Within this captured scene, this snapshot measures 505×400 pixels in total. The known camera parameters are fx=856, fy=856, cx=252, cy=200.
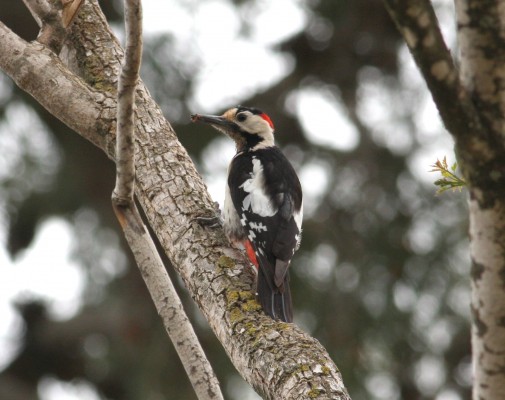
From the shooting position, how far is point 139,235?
2.95m

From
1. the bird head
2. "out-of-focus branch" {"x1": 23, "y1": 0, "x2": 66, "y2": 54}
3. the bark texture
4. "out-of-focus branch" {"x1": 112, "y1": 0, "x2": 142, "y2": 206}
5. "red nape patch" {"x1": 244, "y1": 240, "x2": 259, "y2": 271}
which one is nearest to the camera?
"out-of-focus branch" {"x1": 112, "y1": 0, "x2": 142, "y2": 206}

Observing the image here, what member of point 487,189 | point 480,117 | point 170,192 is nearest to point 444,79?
point 480,117

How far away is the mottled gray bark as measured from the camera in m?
1.44

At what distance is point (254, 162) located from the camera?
4.50m

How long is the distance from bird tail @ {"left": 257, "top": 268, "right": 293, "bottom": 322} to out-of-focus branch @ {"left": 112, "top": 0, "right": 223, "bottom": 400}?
30 centimetres

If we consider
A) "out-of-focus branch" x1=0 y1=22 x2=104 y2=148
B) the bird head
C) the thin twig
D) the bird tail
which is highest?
the thin twig

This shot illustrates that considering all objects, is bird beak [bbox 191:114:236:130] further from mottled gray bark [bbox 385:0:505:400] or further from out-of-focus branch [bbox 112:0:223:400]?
mottled gray bark [bbox 385:0:505:400]

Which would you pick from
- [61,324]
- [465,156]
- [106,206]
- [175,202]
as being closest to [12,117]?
[106,206]

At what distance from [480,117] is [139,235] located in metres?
1.69

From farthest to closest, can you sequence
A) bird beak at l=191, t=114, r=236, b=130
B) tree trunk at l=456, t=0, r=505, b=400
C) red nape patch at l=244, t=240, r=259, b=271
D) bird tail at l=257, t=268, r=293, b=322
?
bird beak at l=191, t=114, r=236, b=130, red nape patch at l=244, t=240, r=259, b=271, bird tail at l=257, t=268, r=293, b=322, tree trunk at l=456, t=0, r=505, b=400

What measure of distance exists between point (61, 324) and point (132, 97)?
18.7 feet

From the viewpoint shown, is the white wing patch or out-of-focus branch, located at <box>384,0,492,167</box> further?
the white wing patch

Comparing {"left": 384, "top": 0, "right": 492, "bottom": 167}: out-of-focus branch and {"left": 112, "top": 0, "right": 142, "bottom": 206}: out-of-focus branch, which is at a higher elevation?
{"left": 112, "top": 0, "right": 142, "bottom": 206}: out-of-focus branch

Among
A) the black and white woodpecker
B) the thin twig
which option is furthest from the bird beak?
the thin twig
